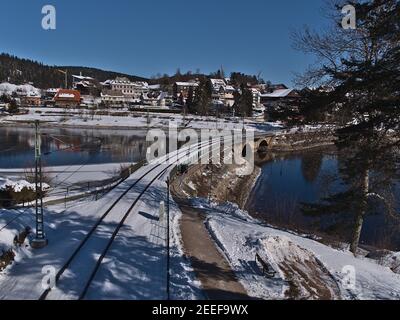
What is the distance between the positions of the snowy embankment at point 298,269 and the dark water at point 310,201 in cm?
152

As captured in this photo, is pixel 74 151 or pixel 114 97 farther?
pixel 114 97

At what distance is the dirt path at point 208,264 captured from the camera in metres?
11.2

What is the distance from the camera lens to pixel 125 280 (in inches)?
456

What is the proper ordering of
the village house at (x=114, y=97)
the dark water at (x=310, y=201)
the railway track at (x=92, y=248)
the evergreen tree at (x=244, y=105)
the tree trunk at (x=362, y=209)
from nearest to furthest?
the railway track at (x=92, y=248), the tree trunk at (x=362, y=209), the dark water at (x=310, y=201), the evergreen tree at (x=244, y=105), the village house at (x=114, y=97)

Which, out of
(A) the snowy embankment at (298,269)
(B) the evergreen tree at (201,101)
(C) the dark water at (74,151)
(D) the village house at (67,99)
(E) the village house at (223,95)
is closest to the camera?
(A) the snowy embankment at (298,269)

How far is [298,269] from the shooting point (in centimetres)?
1312

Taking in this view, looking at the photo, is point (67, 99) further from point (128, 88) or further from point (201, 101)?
point (201, 101)

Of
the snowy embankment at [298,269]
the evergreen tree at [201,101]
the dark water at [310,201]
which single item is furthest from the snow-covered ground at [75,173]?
the evergreen tree at [201,101]

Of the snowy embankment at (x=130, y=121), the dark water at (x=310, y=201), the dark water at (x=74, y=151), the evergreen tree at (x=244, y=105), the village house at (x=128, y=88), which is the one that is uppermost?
the village house at (x=128, y=88)

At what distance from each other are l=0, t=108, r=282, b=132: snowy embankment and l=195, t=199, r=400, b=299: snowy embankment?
225 ft

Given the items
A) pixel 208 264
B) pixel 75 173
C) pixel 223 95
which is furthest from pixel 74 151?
pixel 223 95

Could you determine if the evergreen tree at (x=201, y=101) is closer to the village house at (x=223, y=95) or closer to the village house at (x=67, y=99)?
the village house at (x=223, y=95)

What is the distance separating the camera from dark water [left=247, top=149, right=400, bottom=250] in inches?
686

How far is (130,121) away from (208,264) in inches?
3274
